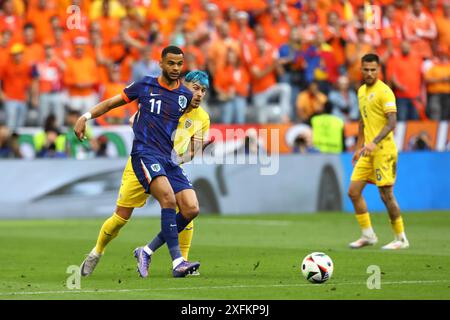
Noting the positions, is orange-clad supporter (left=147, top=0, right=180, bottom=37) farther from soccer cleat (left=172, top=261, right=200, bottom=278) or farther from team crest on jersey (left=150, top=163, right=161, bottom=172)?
soccer cleat (left=172, top=261, right=200, bottom=278)

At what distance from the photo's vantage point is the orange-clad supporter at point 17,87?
22.5 meters

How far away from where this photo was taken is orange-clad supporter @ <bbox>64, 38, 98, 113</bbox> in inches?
903

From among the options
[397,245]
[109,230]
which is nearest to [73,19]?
[397,245]

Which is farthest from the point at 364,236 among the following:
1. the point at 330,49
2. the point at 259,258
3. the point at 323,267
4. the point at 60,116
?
the point at 330,49

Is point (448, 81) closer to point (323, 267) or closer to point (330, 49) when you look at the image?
point (330, 49)

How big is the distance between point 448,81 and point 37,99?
10.3 meters

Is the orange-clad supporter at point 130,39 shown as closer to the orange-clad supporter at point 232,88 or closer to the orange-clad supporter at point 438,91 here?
the orange-clad supporter at point 232,88

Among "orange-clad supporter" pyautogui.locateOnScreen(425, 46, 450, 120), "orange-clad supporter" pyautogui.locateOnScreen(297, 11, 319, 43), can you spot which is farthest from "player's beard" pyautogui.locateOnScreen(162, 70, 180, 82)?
"orange-clad supporter" pyautogui.locateOnScreen(425, 46, 450, 120)

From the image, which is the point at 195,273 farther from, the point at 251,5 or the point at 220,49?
the point at 251,5

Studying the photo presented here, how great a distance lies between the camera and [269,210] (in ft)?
75.0

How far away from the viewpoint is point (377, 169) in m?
15.4

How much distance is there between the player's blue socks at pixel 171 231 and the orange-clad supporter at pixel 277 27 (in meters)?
14.9

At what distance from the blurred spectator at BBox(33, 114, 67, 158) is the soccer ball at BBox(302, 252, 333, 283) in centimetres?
1201

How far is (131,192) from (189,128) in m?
1.13
